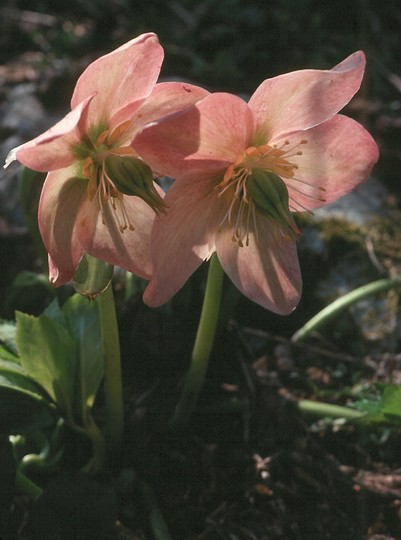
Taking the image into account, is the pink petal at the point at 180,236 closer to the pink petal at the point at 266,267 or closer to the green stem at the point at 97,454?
the pink petal at the point at 266,267

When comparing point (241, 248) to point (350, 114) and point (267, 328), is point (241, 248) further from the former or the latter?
point (350, 114)

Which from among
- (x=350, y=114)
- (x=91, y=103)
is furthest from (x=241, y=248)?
(x=350, y=114)

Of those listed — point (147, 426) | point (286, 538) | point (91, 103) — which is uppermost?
point (91, 103)

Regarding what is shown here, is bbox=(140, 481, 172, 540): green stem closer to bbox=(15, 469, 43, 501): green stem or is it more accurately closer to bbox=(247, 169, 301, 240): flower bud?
bbox=(15, 469, 43, 501): green stem

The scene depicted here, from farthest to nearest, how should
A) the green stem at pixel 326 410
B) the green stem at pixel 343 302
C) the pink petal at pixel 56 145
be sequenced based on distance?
the green stem at pixel 343 302 → the green stem at pixel 326 410 → the pink petal at pixel 56 145

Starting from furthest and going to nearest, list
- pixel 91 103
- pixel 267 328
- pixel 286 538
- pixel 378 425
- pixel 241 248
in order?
pixel 267 328 → pixel 378 425 → pixel 286 538 → pixel 241 248 → pixel 91 103

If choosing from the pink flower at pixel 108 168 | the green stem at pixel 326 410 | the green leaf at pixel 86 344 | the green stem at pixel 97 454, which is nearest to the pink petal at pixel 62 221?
the pink flower at pixel 108 168
